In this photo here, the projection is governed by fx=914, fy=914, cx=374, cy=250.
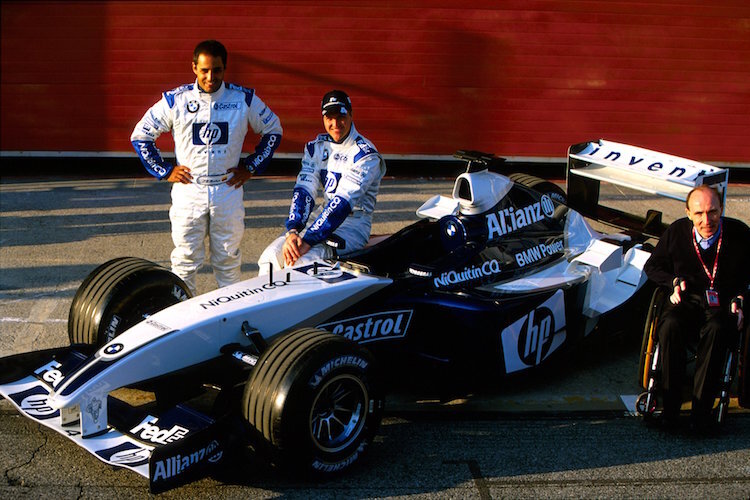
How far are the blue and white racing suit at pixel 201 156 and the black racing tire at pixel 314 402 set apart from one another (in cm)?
195

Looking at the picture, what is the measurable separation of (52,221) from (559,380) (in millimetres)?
5626

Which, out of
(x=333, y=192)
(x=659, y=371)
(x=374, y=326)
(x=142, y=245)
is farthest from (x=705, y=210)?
(x=142, y=245)

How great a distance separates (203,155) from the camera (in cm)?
627

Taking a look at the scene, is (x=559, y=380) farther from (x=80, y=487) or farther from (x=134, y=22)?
(x=134, y=22)

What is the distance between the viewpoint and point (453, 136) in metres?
11.5

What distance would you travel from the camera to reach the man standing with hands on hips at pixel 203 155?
20.4 ft

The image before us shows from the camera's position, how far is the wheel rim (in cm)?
454

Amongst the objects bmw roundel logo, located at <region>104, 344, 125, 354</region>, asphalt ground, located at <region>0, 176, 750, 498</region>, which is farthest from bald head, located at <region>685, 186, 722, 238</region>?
bmw roundel logo, located at <region>104, 344, 125, 354</region>

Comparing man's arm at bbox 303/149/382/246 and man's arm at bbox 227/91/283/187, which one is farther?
man's arm at bbox 227/91/283/187

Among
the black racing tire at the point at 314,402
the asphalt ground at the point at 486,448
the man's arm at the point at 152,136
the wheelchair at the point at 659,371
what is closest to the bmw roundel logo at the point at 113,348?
the asphalt ground at the point at 486,448

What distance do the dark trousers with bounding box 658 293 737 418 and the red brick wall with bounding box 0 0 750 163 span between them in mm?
6600

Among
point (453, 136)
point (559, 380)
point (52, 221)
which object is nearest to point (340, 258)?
point (559, 380)

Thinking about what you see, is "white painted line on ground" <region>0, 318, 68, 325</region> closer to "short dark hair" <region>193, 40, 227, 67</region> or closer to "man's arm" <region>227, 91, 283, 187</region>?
"man's arm" <region>227, 91, 283, 187</region>

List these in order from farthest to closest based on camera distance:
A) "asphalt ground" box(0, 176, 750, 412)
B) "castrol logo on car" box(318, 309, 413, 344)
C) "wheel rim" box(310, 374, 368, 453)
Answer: "asphalt ground" box(0, 176, 750, 412) < "castrol logo on car" box(318, 309, 413, 344) < "wheel rim" box(310, 374, 368, 453)
